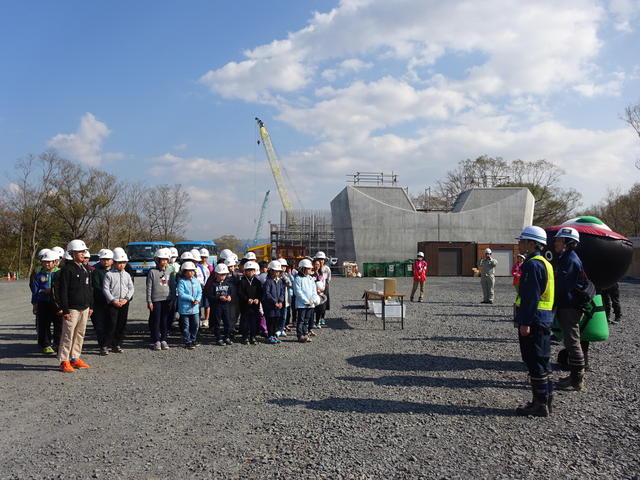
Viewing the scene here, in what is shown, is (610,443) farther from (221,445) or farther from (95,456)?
(95,456)

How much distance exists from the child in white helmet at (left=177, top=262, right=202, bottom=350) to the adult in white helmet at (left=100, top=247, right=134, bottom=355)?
0.93 metres

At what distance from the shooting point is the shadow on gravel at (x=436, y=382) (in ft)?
20.6

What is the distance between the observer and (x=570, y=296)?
19.3 ft

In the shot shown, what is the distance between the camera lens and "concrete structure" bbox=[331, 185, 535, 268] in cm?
3981

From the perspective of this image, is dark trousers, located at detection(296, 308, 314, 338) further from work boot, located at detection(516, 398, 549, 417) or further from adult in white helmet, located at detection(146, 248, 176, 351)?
work boot, located at detection(516, 398, 549, 417)

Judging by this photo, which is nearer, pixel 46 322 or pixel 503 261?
pixel 46 322

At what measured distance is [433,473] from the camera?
149 inches

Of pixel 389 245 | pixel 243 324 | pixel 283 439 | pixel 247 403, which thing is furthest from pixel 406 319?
pixel 389 245

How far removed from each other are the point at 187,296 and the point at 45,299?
2420mm

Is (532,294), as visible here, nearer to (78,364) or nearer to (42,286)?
(78,364)

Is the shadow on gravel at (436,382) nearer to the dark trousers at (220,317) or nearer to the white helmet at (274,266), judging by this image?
the white helmet at (274,266)

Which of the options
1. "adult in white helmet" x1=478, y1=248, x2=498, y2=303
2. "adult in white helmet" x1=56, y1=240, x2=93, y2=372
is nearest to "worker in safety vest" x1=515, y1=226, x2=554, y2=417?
"adult in white helmet" x1=56, y1=240, x2=93, y2=372

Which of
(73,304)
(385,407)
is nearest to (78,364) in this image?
(73,304)

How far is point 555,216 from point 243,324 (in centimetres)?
6156
